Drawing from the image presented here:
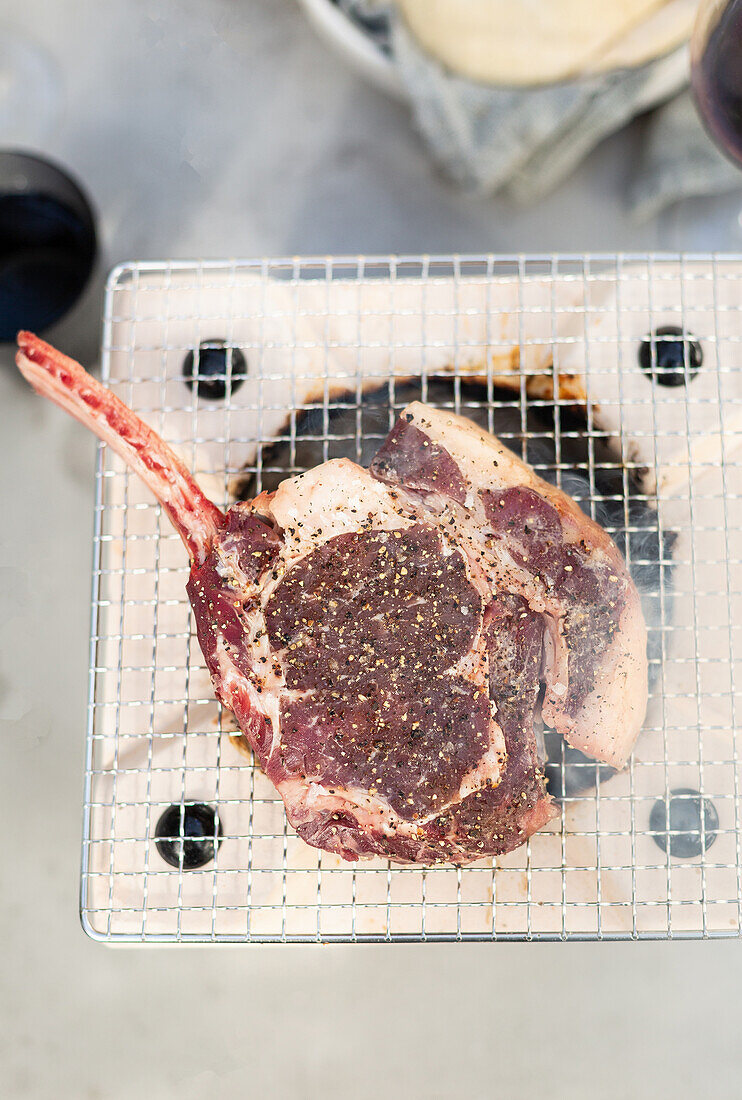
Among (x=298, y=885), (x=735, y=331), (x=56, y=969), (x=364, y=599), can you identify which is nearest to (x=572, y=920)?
(x=298, y=885)

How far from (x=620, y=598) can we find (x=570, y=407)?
37 cm

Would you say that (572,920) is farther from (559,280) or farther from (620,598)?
(559,280)

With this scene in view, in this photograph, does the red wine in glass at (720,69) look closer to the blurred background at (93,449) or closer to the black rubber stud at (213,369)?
the blurred background at (93,449)

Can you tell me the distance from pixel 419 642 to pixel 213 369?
0.55 m

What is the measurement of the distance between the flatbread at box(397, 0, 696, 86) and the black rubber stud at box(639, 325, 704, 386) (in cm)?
46

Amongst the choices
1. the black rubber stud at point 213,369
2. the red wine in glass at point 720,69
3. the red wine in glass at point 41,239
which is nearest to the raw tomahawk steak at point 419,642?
the black rubber stud at point 213,369

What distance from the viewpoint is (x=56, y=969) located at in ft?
6.21

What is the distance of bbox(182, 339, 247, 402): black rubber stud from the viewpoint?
56.4 inches

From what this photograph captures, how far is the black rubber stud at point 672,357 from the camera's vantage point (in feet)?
4.64

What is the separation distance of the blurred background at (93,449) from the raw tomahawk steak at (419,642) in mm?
758

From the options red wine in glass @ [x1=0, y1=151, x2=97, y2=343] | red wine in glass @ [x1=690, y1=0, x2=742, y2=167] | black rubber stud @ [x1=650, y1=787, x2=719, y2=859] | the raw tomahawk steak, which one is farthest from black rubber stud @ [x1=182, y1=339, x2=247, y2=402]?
black rubber stud @ [x1=650, y1=787, x2=719, y2=859]

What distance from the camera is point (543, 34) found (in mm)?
1443

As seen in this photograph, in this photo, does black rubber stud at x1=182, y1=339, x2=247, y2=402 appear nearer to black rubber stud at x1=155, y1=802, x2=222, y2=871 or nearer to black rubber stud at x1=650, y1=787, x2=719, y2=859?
black rubber stud at x1=155, y1=802, x2=222, y2=871

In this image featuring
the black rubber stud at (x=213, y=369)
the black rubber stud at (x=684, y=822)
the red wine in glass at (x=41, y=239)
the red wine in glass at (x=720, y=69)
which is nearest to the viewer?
the red wine in glass at (x=720, y=69)
